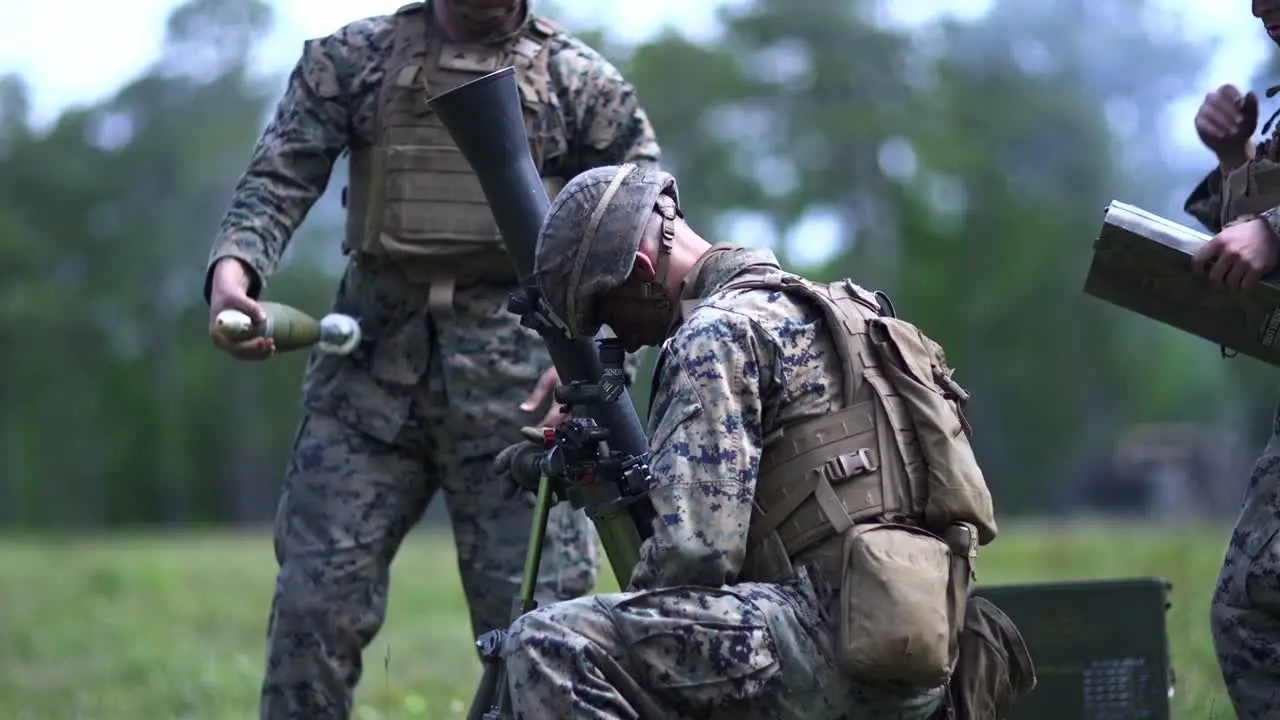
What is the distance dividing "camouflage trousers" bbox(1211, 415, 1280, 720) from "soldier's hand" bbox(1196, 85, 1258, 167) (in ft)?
2.60

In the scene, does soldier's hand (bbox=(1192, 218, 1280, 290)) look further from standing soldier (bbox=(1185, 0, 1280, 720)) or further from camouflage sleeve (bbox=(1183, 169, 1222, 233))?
camouflage sleeve (bbox=(1183, 169, 1222, 233))

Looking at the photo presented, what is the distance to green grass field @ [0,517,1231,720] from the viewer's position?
289 inches

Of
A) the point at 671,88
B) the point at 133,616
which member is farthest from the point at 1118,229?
the point at 671,88

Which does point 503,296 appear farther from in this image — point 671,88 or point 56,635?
point 671,88

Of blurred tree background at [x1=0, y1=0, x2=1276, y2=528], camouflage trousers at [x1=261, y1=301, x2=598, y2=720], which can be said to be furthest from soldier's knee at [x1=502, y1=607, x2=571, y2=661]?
blurred tree background at [x1=0, y1=0, x2=1276, y2=528]

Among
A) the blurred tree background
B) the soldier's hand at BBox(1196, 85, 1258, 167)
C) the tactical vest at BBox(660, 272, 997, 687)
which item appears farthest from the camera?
the blurred tree background

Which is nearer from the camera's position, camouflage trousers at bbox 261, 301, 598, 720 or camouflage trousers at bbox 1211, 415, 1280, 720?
camouflage trousers at bbox 1211, 415, 1280, 720

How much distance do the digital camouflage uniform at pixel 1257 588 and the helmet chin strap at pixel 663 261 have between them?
1414 mm

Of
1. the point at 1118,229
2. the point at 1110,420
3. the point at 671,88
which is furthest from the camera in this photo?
the point at 1110,420

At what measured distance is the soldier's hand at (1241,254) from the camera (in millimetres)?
4199

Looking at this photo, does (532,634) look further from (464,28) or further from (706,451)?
(464,28)

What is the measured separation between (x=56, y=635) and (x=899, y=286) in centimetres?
3330

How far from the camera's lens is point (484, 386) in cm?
524

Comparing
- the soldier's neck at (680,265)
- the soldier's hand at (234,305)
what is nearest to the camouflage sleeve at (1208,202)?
the soldier's neck at (680,265)
